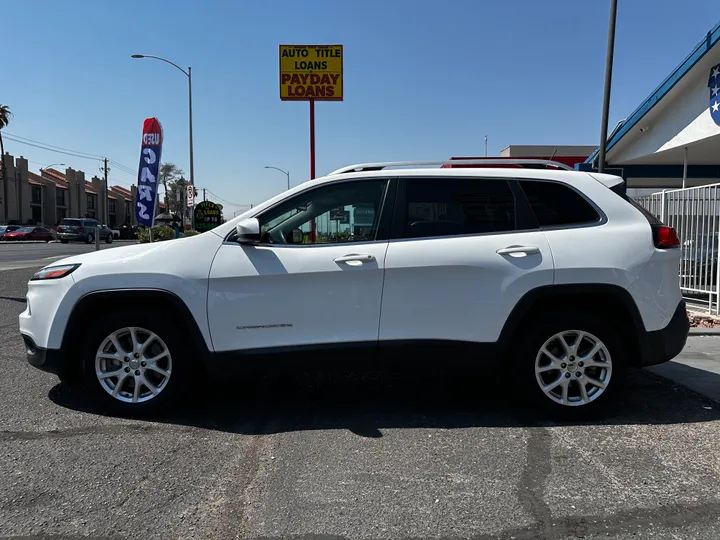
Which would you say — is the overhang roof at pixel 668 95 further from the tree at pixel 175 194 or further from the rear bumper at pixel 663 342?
the tree at pixel 175 194

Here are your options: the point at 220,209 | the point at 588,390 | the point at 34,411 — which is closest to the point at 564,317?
the point at 588,390

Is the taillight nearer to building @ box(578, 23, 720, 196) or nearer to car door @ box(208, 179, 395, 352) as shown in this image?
car door @ box(208, 179, 395, 352)

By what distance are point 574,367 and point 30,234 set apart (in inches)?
1910

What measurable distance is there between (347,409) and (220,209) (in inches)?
822

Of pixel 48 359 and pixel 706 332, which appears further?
pixel 706 332

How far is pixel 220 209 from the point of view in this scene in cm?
2402

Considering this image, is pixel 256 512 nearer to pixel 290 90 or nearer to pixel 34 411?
pixel 34 411

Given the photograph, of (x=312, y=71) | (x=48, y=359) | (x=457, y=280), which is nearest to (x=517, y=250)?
(x=457, y=280)

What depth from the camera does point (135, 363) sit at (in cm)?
413

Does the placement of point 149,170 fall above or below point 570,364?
above

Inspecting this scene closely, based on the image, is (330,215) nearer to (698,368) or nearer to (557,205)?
(557,205)

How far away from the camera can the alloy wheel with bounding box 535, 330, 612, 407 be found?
13.5 ft

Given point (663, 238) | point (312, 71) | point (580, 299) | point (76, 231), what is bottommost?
point (580, 299)

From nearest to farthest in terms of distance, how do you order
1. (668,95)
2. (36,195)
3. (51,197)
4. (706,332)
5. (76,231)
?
(706,332) → (668,95) → (76,231) → (36,195) → (51,197)
